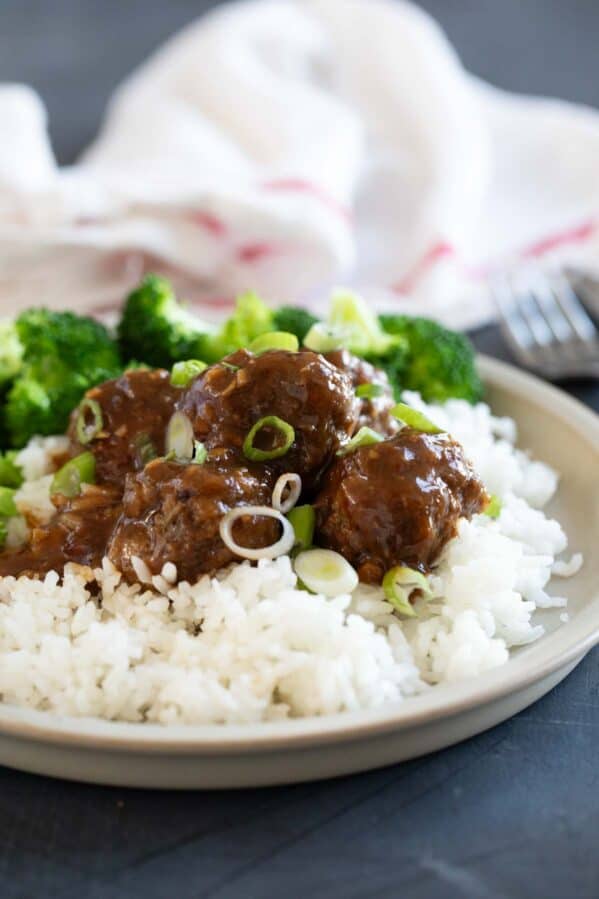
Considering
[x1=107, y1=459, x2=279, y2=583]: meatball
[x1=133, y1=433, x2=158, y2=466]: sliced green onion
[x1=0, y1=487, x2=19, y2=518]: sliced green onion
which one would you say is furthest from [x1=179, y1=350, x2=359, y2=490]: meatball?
[x1=0, y1=487, x2=19, y2=518]: sliced green onion

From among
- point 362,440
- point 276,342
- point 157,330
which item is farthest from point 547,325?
point 362,440

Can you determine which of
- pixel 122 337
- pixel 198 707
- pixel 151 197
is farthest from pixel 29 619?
pixel 151 197

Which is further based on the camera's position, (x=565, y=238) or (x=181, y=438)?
(x=565, y=238)

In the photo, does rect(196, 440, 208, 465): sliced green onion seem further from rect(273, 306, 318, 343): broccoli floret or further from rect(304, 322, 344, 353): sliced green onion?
rect(273, 306, 318, 343): broccoli floret

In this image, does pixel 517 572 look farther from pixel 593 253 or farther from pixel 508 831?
pixel 593 253

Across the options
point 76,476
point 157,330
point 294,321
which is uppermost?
point 294,321

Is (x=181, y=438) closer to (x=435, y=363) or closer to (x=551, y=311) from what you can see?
(x=435, y=363)

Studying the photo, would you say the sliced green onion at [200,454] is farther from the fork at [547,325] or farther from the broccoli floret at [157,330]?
the fork at [547,325]
